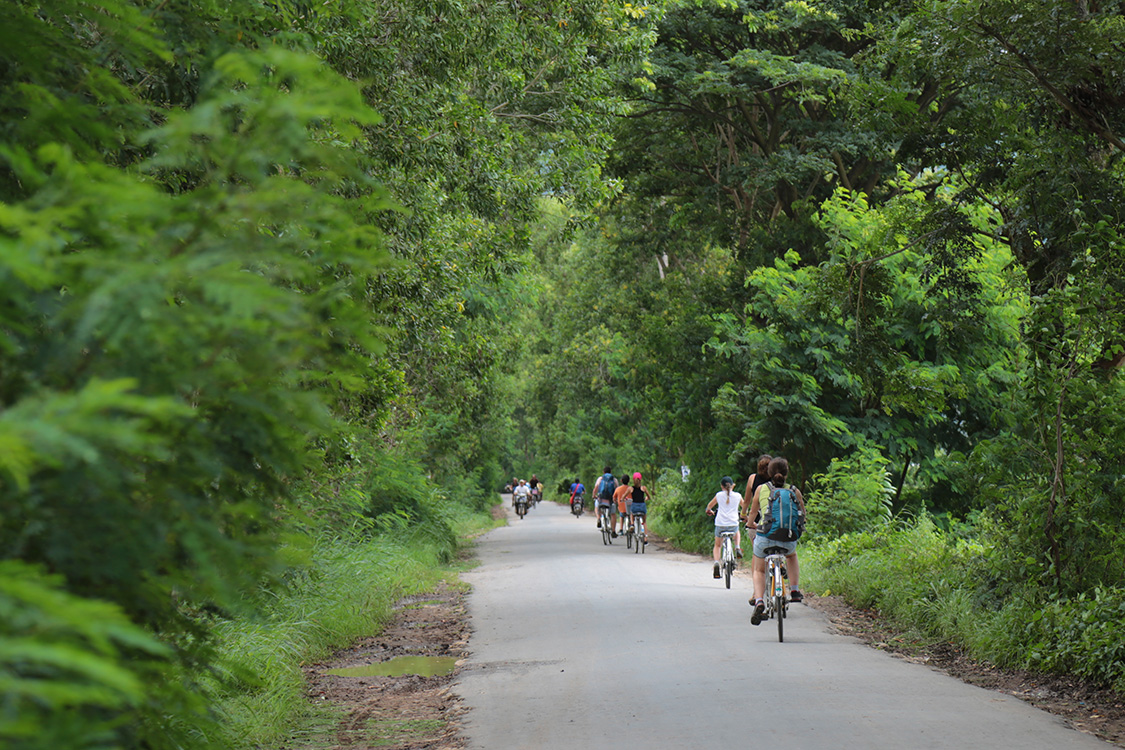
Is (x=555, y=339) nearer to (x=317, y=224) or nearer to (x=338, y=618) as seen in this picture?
(x=338, y=618)

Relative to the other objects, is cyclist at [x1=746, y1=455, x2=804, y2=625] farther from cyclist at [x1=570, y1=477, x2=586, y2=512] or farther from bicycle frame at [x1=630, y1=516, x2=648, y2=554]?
cyclist at [x1=570, y1=477, x2=586, y2=512]

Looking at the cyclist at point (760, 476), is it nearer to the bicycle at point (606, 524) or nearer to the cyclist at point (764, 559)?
the cyclist at point (764, 559)

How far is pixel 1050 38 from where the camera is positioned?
30.4 feet

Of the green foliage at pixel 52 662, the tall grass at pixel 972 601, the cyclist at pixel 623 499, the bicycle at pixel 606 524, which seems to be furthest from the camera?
the bicycle at pixel 606 524

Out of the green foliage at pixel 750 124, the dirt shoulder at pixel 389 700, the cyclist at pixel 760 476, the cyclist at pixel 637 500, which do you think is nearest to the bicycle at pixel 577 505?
the cyclist at pixel 637 500

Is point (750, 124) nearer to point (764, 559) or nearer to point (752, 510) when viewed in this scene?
point (752, 510)

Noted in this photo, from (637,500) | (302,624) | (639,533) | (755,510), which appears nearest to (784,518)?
(755,510)

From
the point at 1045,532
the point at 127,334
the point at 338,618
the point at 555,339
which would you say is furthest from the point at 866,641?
the point at 555,339

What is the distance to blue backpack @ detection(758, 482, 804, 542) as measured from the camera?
11.9 meters

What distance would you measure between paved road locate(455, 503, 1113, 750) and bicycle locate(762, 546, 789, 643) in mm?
255

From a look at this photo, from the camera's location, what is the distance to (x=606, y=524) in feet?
102

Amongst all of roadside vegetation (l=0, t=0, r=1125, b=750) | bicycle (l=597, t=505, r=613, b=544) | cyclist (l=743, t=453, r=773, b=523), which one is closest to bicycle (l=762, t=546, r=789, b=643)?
cyclist (l=743, t=453, r=773, b=523)

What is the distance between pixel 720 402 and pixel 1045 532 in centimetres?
1315

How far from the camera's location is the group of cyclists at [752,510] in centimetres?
1197
